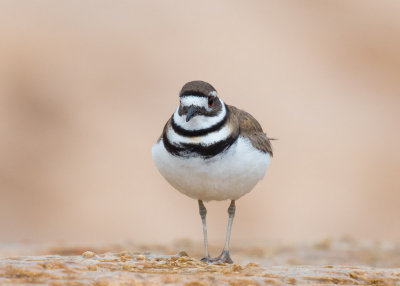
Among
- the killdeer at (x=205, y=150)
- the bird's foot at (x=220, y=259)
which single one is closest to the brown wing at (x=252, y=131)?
the killdeer at (x=205, y=150)

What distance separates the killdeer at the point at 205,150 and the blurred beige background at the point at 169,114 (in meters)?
6.61

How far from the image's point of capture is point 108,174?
1495 cm

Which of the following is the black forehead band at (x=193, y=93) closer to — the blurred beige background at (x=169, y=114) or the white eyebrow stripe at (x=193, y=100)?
the white eyebrow stripe at (x=193, y=100)

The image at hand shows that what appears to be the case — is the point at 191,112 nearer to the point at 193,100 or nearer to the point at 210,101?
the point at 193,100

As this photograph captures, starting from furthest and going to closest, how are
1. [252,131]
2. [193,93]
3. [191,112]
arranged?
1. [252,131]
2. [193,93]
3. [191,112]

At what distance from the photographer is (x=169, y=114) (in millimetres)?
16406

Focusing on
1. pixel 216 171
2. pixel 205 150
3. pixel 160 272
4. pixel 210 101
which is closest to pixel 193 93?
pixel 210 101

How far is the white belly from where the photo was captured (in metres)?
5.25

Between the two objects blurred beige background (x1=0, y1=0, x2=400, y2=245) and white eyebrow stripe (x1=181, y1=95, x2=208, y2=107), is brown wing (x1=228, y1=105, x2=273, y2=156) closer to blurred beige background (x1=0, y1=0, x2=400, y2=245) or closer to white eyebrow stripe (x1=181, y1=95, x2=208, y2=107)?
white eyebrow stripe (x1=181, y1=95, x2=208, y2=107)

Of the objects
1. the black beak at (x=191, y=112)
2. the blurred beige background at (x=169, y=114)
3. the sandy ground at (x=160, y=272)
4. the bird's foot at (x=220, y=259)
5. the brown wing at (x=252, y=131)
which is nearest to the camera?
the sandy ground at (x=160, y=272)

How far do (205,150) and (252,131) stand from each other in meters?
0.78

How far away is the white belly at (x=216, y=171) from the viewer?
5.25m

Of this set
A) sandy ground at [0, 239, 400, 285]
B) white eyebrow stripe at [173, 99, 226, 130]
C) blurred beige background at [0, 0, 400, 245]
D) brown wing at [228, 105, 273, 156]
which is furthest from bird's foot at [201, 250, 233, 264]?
blurred beige background at [0, 0, 400, 245]

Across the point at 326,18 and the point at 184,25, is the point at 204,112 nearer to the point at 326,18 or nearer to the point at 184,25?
the point at 184,25
